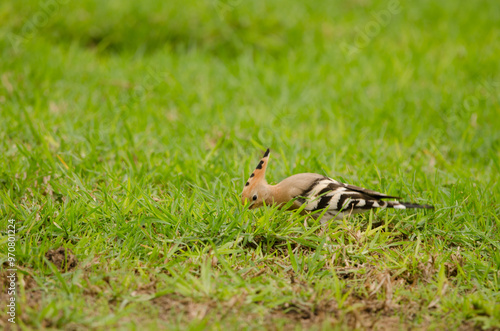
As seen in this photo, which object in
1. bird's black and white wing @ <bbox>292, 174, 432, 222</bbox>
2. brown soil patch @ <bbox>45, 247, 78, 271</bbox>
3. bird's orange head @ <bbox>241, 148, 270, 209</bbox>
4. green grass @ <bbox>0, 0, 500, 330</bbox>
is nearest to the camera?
green grass @ <bbox>0, 0, 500, 330</bbox>

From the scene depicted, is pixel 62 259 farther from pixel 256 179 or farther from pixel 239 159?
pixel 239 159

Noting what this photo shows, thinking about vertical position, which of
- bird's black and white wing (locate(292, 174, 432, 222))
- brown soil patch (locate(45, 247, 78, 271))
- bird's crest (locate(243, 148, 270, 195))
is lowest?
brown soil patch (locate(45, 247, 78, 271))

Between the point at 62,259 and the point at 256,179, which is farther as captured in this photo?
the point at 256,179

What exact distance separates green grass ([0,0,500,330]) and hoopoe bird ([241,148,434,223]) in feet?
0.35

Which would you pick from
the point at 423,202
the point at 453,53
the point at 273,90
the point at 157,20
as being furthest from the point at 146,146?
the point at 453,53

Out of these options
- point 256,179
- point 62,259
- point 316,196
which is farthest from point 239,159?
point 62,259

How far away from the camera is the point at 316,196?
3199mm

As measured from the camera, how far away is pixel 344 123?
16.9ft

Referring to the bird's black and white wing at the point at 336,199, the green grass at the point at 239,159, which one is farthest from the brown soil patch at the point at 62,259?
the bird's black and white wing at the point at 336,199

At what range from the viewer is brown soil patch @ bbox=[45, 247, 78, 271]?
9.08 feet

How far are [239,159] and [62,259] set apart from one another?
1.84m

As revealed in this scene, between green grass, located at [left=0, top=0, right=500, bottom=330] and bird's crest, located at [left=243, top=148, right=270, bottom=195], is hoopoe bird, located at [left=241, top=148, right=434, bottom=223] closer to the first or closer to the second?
bird's crest, located at [left=243, top=148, right=270, bottom=195]

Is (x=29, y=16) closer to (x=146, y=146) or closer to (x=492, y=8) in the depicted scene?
(x=146, y=146)

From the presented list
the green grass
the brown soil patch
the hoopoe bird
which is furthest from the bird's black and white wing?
the brown soil patch
